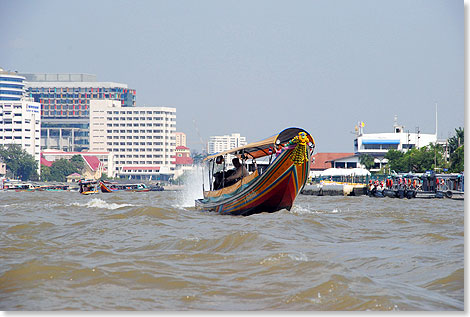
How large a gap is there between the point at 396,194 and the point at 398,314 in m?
31.8

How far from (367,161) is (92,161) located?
65.4 m

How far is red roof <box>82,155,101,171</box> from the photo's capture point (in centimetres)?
12950

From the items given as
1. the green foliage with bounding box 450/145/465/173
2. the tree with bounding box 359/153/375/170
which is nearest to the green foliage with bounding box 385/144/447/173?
the green foliage with bounding box 450/145/465/173

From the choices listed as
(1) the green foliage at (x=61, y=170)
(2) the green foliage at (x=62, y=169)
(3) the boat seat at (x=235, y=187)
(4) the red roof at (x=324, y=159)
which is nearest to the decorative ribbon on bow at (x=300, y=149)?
(3) the boat seat at (x=235, y=187)

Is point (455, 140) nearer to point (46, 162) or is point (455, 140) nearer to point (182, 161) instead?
point (46, 162)

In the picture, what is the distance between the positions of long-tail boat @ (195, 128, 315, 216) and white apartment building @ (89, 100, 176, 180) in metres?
134

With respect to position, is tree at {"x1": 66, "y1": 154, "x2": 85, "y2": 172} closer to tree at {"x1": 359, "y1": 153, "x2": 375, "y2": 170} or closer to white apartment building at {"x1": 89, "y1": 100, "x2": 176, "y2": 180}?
white apartment building at {"x1": 89, "y1": 100, "x2": 176, "y2": 180}

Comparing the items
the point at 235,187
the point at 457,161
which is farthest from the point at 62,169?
the point at 235,187

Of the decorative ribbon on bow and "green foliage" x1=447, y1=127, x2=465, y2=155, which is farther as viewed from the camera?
"green foliage" x1=447, y1=127, x2=465, y2=155

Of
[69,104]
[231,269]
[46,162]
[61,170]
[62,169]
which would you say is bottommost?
[231,269]

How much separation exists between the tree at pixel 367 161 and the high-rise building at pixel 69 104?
Result: 9094 centimetres

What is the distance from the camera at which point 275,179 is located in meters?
16.2

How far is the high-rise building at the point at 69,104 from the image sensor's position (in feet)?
529

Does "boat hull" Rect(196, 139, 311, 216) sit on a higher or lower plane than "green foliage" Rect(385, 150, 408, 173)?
lower
